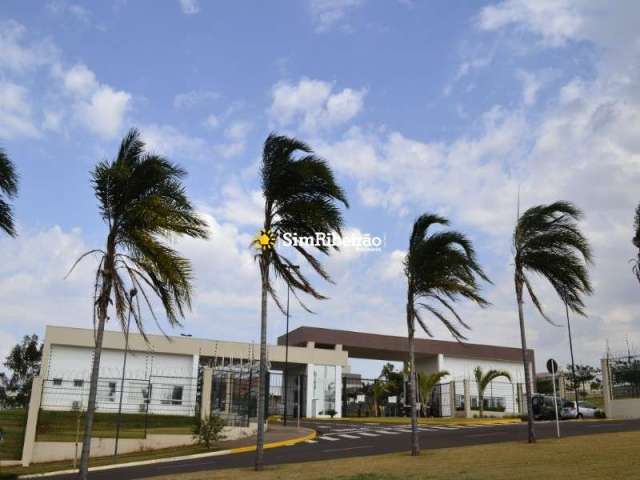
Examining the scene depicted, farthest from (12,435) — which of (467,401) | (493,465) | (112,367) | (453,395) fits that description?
(453,395)

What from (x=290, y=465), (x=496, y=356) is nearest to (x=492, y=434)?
(x=290, y=465)

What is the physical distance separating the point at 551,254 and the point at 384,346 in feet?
125

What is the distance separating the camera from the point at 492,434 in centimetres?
2259

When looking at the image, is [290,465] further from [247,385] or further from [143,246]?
[247,385]

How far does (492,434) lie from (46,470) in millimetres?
14918

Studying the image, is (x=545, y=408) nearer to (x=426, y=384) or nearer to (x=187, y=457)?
(x=426, y=384)

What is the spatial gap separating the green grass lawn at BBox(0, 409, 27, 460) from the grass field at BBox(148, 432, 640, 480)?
30.5 feet

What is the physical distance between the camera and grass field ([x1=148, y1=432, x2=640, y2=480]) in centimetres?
1132

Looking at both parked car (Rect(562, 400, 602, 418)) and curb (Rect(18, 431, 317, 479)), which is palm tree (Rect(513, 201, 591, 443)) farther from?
parked car (Rect(562, 400, 602, 418))

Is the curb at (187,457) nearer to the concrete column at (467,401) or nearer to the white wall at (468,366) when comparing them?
the concrete column at (467,401)

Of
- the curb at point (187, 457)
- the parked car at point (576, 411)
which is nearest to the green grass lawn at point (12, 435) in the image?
the curb at point (187, 457)

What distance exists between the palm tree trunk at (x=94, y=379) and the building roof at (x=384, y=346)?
40.9 metres

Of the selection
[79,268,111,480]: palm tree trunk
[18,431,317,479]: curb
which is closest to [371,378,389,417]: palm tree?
[18,431,317,479]: curb

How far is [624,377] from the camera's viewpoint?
3005cm
